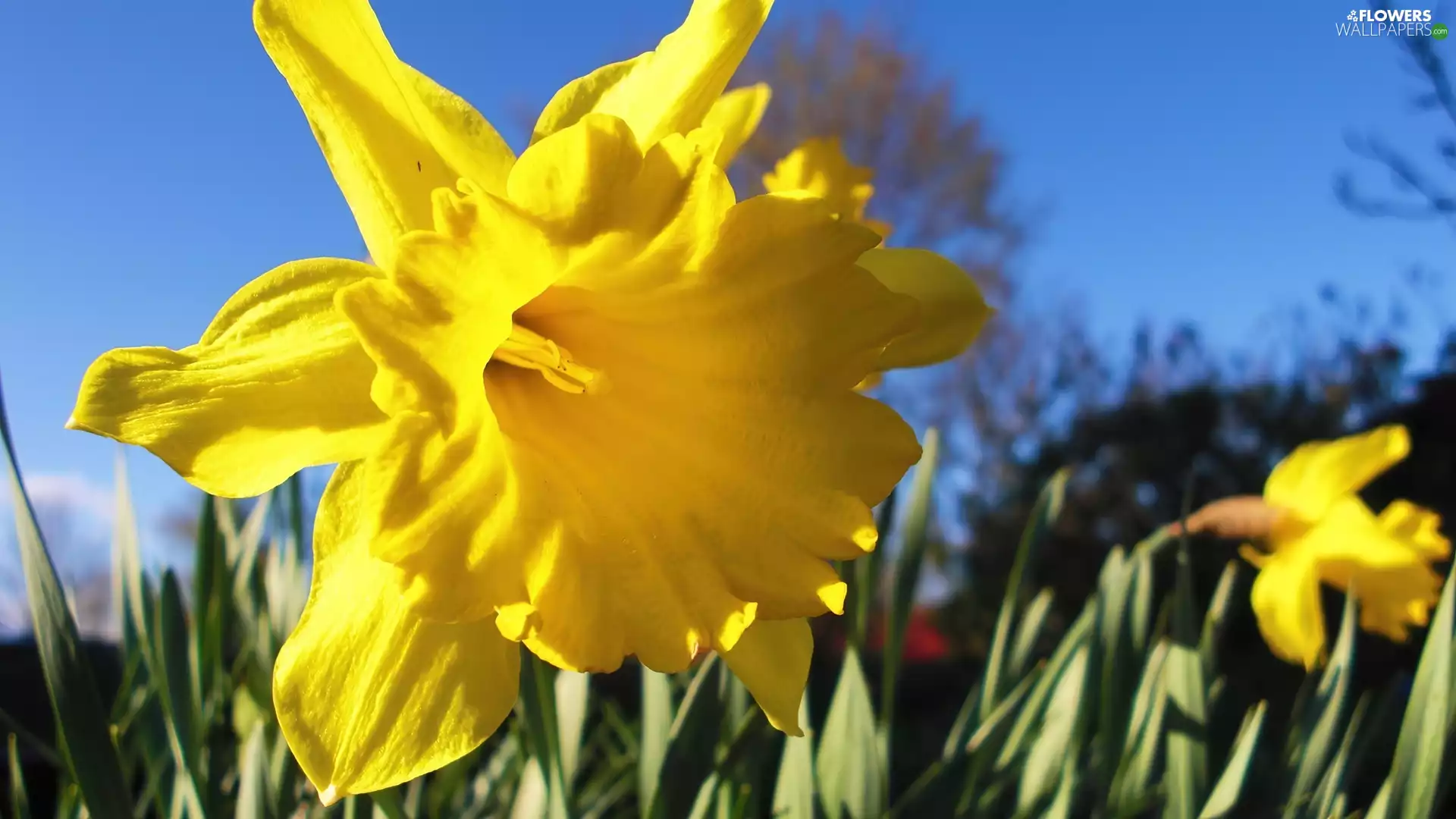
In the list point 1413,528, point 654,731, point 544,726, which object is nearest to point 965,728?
point 654,731

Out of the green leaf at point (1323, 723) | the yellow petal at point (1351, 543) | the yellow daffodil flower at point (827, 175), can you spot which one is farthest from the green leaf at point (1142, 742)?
the yellow daffodil flower at point (827, 175)

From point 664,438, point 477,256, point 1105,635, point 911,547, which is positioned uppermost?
point 477,256

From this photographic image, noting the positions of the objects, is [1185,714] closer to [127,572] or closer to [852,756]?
[852,756]

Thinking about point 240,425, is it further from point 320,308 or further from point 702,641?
point 702,641

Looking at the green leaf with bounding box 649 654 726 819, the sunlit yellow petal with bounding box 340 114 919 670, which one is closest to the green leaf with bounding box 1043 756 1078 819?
the green leaf with bounding box 649 654 726 819

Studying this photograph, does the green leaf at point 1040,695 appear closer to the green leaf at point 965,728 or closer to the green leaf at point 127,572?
the green leaf at point 965,728

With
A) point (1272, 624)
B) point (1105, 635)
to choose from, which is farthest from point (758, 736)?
point (1272, 624)
